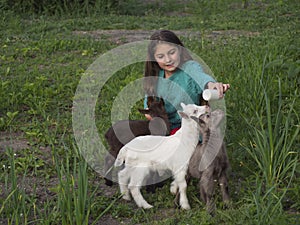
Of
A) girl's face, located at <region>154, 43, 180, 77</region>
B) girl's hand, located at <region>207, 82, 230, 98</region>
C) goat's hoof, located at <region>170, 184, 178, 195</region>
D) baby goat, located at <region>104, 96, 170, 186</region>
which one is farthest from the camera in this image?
girl's face, located at <region>154, 43, 180, 77</region>

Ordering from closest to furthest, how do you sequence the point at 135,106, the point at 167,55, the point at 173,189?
1. the point at 173,189
2. the point at 167,55
3. the point at 135,106

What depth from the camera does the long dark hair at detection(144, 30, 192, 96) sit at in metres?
4.50

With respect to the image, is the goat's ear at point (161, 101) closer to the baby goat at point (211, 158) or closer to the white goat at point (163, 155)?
the white goat at point (163, 155)

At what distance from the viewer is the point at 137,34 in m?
8.82

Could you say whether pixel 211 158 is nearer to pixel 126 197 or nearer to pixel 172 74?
pixel 126 197

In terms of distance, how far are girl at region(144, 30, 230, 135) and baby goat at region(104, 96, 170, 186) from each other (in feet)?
0.31

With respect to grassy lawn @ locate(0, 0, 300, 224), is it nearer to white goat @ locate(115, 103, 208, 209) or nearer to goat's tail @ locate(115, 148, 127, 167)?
white goat @ locate(115, 103, 208, 209)

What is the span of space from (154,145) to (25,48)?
4.21 metres

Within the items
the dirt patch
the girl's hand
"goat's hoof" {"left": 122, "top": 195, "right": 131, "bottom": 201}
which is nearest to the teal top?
the girl's hand

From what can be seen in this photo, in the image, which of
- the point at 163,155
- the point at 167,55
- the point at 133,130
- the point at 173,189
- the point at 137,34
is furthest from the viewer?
the point at 137,34

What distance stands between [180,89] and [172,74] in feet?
0.46

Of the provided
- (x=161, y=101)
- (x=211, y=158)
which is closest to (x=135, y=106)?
(x=161, y=101)

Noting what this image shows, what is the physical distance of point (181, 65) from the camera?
4617 millimetres

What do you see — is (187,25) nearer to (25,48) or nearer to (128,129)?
(25,48)
